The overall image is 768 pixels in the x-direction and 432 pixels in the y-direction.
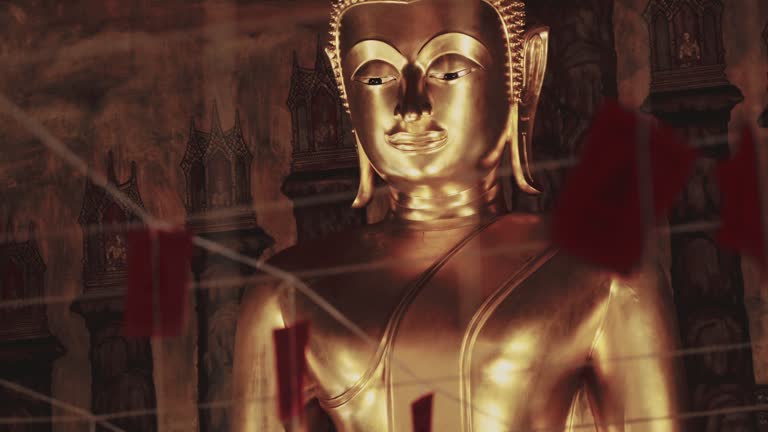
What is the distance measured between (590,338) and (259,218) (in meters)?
1.19

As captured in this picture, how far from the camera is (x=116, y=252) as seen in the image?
169 inches

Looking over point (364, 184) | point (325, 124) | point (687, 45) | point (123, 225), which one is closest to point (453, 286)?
point (364, 184)

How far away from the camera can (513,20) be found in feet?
11.8

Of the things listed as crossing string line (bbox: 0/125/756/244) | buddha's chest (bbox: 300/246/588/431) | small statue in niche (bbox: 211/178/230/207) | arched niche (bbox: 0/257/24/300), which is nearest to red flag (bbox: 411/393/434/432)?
buddha's chest (bbox: 300/246/588/431)

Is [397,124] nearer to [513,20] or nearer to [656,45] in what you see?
[513,20]

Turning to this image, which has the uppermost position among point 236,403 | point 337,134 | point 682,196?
point 337,134

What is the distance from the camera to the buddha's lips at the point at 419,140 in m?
3.48

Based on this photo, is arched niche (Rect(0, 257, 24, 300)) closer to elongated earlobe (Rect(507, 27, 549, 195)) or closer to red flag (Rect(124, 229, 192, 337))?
red flag (Rect(124, 229, 192, 337))

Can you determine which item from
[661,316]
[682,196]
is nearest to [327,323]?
[661,316]

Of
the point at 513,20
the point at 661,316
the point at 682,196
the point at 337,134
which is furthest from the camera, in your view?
the point at 337,134

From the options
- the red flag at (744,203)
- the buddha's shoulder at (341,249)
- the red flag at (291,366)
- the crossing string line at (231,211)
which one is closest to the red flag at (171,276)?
the red flag at (291,366)

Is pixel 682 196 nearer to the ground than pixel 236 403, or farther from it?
farther from it

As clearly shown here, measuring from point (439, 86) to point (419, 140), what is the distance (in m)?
0.14

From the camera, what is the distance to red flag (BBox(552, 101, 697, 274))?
268cm
